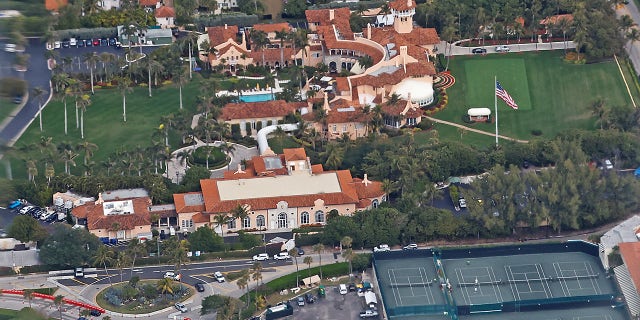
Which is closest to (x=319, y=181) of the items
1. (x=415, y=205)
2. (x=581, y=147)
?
(x=415, y=205)

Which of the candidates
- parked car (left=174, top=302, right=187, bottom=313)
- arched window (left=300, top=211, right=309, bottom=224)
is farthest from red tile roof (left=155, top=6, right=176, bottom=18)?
parked car (left=174, top=302, right=187, bottom=313)

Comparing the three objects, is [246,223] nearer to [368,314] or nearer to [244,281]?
[244,281]

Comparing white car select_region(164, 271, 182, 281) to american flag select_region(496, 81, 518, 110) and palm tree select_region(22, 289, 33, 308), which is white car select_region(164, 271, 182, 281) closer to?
palm tree select_region(22, 289, 33, 308)

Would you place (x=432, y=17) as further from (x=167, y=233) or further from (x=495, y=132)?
(x=167, y=233)

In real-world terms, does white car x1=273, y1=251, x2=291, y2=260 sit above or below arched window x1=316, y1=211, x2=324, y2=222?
below

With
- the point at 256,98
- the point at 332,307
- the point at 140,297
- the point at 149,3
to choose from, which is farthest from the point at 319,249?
the point at 149,3
